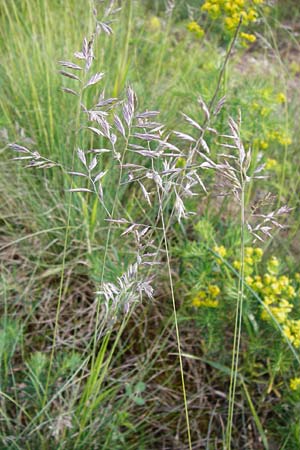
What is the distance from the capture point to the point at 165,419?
137 cm

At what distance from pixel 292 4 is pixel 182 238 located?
3103mm

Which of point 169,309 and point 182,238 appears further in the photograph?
→ point 182,238

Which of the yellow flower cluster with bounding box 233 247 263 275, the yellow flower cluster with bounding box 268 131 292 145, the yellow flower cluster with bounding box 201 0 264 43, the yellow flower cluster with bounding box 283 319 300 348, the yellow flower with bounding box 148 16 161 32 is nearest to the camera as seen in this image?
the yellow flower cluster with bounding box 283 319 300 348

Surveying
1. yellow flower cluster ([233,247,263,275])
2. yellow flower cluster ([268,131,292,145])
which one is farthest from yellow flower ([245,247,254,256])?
yellow flower cluster ([268,131,292,145])

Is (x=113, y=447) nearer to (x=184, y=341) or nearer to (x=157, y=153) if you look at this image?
(x=184, y=341)

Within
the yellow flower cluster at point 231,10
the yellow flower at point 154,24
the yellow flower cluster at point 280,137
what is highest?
the yellow flower cluster at point 231,10

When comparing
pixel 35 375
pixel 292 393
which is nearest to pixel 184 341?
pixel 292 393

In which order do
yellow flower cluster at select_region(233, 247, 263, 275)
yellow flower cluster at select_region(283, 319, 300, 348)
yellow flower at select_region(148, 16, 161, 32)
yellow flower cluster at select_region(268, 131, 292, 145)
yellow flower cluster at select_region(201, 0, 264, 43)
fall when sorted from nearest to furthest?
1. yellow flower cluster at select_region(283, 319, 300, 348)
2. yellow flower cluster at select_region(233, 247, 263, 275)
3. yellow flower cluster at select_region(201, 0, 264, 43)
4. yellow flower cluster at select_region(268, 131, 292, 145)
5. yellow flower at select_region(148, 16, 161, 32)

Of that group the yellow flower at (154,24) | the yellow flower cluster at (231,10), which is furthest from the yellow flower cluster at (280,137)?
the yellow flower at (154,24)

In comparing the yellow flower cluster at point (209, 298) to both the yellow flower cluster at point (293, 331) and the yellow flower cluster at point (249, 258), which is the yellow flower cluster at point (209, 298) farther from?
the yellow flower cluster at point (293, 331)

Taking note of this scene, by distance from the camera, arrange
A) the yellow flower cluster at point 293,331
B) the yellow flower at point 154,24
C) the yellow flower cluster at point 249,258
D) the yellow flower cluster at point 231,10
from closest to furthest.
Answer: the yellow flower cluster at point 293,331 < the yellow flower cluster at point 249,258 < the yellow flower cluster at point 231,10 < the yellow flower at point 154,24

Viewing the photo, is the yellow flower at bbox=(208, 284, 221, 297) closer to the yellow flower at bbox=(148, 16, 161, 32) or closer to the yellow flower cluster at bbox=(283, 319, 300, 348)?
the yellow flower cluster at bbox=(283, 319, 300, 348)

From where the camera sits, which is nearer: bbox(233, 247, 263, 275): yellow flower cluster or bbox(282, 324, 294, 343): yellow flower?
bbox(282, 324, 294, 343): yellow flower

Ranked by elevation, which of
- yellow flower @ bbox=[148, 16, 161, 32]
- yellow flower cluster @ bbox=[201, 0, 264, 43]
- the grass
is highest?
yellow flower cluster @ bbox=[201, 0, 264, 43]
